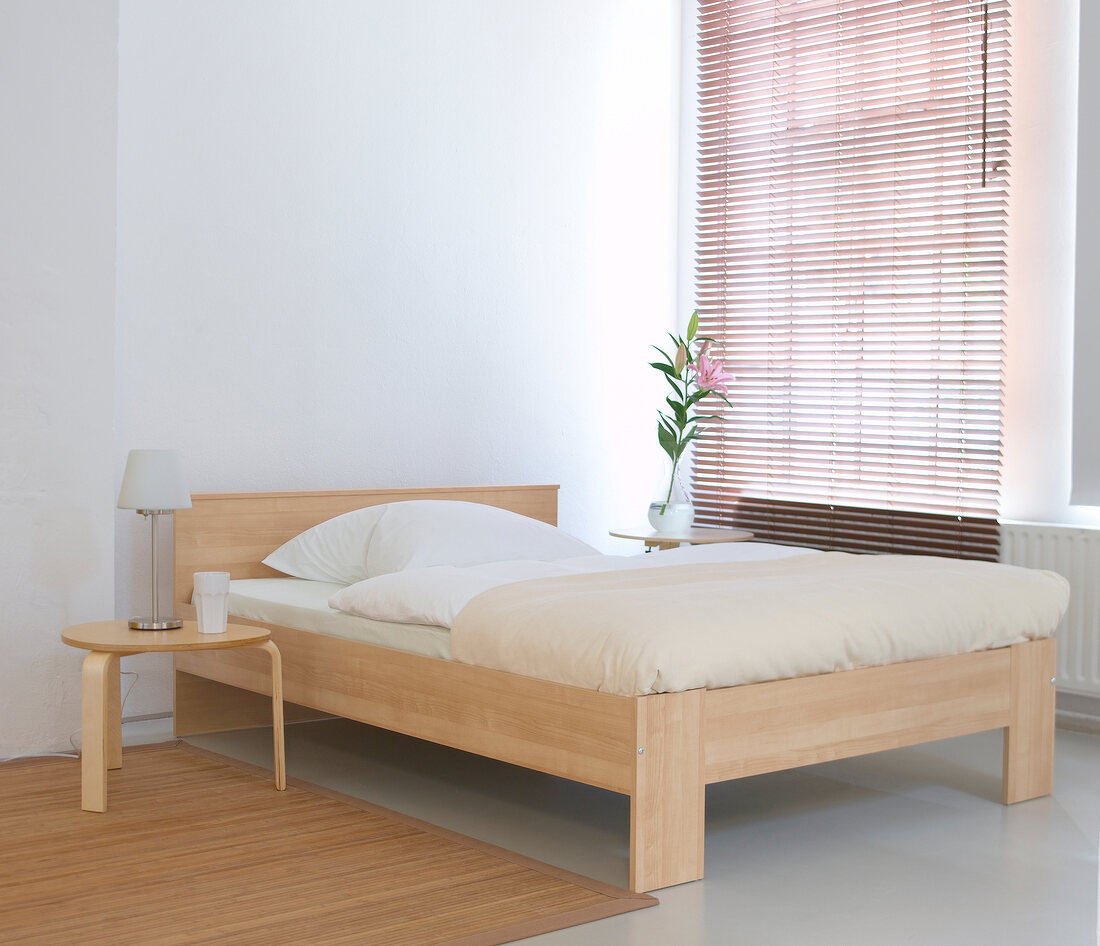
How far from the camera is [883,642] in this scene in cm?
273

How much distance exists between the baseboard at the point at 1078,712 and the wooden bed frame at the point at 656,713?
0.85 meters

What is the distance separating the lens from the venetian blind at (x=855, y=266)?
420 cm

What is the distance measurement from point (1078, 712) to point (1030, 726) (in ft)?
3.28

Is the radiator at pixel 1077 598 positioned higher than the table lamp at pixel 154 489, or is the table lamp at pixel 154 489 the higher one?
the table lamp at pixel 154 489

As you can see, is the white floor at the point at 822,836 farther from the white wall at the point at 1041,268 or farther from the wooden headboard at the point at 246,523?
the white wall at the point at 1041,268

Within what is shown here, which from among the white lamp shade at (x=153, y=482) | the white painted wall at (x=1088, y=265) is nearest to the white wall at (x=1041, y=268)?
the white painted wall at (x=1088, y=265)

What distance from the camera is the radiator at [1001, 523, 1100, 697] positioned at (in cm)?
380

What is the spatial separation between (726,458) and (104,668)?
2771 mm

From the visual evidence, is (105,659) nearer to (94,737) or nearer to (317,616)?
(94,737)

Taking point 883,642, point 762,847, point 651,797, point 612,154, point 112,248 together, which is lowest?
point 762,847

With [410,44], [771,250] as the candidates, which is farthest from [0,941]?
[771,250]

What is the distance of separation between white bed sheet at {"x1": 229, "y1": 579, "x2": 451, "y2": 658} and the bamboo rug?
0.39 meters

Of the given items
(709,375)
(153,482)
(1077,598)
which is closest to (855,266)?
(709,375)

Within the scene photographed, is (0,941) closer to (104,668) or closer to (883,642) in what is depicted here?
(104,668)
